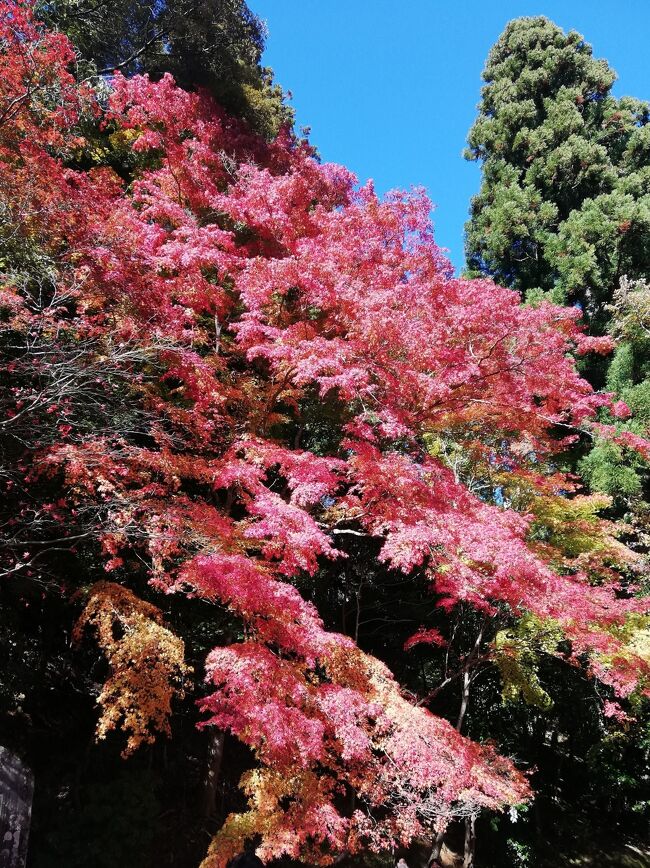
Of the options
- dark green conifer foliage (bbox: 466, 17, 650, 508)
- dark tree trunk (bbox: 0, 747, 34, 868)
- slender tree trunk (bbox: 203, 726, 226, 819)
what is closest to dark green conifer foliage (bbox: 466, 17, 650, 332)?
dark green conifer foliage (bbox: 466, 17, 650, 508)

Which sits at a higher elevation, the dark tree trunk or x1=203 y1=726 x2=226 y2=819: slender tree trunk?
the dark tree trunk

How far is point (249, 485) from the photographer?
7.03 meters

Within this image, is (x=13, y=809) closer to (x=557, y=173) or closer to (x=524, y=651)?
(x=524, y=651)

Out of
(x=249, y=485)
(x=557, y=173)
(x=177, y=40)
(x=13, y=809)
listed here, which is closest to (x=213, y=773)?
(x=249, y=485)

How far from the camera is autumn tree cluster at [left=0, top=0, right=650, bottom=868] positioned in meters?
5.92

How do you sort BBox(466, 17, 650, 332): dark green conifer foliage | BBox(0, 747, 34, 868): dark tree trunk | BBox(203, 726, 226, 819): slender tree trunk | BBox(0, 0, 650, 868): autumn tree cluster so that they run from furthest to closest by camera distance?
BBox(466, 17, 650, 332): dark green conifer foliage
BBox(203, 726, 226, 819): slender tree trunk
BBox(0, 0, 650, 868): autumn tree cluster
BBox(0, 747, 34, 868): dark tree trunk

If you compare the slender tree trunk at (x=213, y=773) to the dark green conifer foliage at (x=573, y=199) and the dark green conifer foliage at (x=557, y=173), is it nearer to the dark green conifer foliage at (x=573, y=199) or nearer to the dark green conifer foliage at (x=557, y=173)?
the dark green conifer foliage at (x=573, y=199)

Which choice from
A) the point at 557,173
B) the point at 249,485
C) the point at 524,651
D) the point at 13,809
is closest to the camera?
the point at 13,809

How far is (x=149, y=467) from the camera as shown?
7.21 metres

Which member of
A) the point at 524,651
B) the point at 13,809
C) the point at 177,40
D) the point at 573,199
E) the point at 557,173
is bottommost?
the point at 13,809

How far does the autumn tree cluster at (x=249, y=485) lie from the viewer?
5.92 m

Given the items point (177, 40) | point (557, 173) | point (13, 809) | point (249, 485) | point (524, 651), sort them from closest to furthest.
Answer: point (13, 809), point (249, 485), point (524, 651), point (177, 40), point (557, 173)

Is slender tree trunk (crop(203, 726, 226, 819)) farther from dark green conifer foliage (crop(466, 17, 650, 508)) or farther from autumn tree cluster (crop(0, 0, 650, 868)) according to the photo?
dark green conifer foliage (crop(466, 17, 650, 508))

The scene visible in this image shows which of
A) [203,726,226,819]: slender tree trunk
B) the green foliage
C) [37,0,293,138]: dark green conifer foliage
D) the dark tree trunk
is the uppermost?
[37,0,293,138]: dark green conifer foliage
